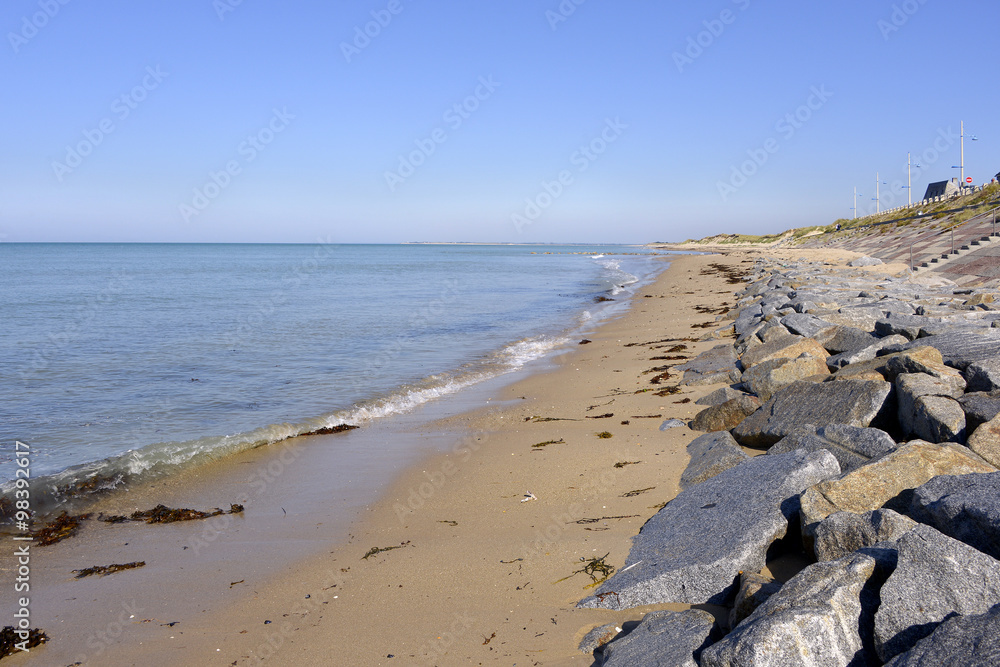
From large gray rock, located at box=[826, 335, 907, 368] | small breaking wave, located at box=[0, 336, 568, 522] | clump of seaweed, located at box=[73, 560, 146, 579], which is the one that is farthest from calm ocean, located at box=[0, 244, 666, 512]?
large gray rock, located at box=[826, 335, 907, 368]

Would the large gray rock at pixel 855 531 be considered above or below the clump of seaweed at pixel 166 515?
above

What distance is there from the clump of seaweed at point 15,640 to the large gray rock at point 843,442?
5416 mm

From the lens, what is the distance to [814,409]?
5.62 meters

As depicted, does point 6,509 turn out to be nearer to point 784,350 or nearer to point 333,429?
point 333,429

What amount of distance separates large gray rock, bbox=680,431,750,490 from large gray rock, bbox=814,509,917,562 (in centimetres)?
165

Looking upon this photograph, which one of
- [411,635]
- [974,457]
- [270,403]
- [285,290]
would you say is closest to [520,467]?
[411,635]

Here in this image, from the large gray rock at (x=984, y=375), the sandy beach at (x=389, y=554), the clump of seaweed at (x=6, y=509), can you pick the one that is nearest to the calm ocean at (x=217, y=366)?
the clump of seaweed at (x=6, y=509)

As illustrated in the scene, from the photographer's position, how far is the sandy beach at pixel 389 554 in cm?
371

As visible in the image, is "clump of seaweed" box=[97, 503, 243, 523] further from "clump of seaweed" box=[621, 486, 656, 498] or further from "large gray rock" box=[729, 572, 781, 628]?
"large gray rock" box=[729, 572, 781, 628]

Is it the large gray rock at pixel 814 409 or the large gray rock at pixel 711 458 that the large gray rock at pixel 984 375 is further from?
the large gray rock at pixel 711 458

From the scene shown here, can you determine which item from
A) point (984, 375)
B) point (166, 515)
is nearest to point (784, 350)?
point (984, 375)

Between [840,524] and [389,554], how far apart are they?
10.5 ft

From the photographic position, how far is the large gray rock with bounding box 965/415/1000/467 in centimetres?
407
